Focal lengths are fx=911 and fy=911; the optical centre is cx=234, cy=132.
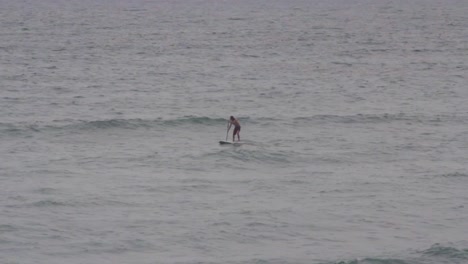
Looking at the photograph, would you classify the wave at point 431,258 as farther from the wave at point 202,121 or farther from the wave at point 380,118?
the wave at point 380,118

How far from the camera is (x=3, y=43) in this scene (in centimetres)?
9881

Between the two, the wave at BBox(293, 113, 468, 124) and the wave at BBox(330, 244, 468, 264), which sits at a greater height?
the wave at BBox(293, 113, 468, 124)

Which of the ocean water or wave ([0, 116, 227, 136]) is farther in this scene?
wave ([0, 116, 227, 136])

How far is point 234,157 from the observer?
140ft

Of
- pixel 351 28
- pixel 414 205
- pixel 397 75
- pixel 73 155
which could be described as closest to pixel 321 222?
pixel 414 205

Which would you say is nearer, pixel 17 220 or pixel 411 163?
pixel 17 220

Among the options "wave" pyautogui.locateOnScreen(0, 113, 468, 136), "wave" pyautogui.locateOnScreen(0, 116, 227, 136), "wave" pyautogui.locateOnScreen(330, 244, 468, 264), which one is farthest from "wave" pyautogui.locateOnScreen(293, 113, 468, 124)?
"wave" pyautogui.locateOnScreen(330, 244, 468, 264)

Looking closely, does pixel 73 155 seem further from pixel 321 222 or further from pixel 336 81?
pixel 336 81

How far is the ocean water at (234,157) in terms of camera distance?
3006 cm

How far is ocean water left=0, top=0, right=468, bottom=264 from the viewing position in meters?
30.1

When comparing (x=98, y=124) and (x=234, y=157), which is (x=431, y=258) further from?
(x=98, y=124)

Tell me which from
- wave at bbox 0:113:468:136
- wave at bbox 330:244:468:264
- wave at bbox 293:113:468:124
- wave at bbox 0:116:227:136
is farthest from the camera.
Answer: wave at bbox 293:113:468:124

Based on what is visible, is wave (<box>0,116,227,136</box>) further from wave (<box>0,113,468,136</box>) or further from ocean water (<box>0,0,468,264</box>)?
ocean water (<box>0,0,468,264</box>)

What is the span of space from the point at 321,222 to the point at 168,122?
2149 cm
